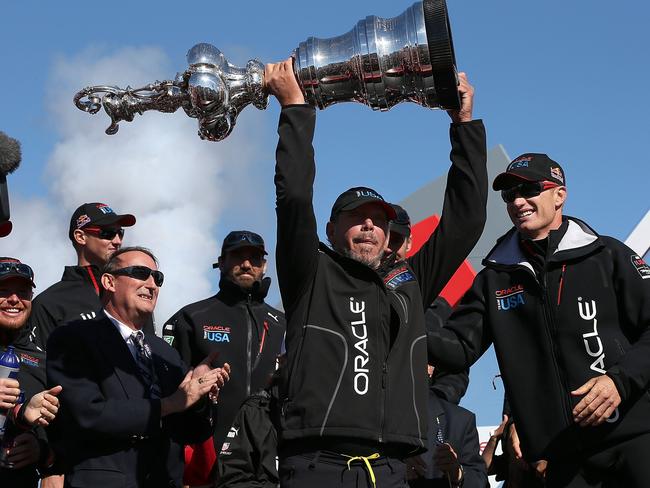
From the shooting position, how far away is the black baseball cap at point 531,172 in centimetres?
532

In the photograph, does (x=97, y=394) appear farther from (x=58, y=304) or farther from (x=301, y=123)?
(x=301, y=123)

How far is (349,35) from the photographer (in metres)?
4.41

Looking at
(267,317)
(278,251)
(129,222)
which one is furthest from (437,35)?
(129,222)

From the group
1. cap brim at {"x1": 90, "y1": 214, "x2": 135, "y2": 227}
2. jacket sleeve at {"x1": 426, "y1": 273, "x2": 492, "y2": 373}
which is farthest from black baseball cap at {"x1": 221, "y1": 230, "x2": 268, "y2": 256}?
jacket sleeve at {"x1": 426, "y1": 273, "x2": 492, "y2": 373}

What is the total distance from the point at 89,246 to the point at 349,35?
391 cm

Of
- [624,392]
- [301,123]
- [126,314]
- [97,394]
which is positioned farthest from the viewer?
[126,314]

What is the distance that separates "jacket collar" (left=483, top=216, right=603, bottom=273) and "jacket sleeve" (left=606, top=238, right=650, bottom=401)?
114 mm

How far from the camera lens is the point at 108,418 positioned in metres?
5.44

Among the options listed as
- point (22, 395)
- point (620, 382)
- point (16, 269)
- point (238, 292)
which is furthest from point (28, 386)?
point (620, 382)

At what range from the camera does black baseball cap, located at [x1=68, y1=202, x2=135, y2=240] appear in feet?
25.3

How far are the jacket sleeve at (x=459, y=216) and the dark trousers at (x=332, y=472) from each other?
3.10 feet

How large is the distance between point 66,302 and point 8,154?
11.1 ft

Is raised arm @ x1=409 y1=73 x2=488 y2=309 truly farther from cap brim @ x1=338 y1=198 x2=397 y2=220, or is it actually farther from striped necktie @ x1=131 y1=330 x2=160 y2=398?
striped necktie @ x1=131 y1=330 x2=160 y2=398

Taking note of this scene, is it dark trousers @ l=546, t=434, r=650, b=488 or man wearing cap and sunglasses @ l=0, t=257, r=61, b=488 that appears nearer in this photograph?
dark trousers @ l=546, t=434, r=650, b=488
